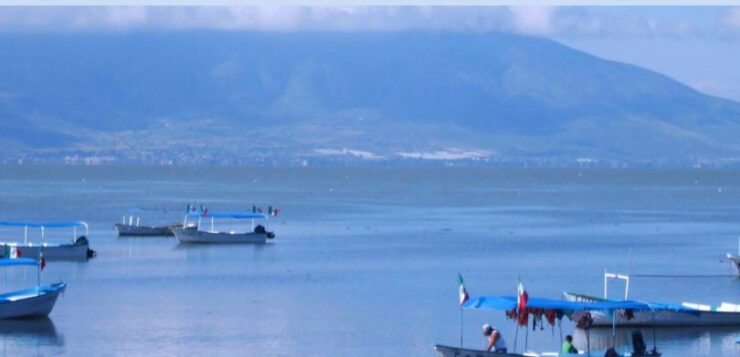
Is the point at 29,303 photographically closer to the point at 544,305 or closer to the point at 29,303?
the point at 29,303

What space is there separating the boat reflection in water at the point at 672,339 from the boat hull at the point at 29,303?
13.7 meters

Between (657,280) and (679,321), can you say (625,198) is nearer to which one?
(657,280)

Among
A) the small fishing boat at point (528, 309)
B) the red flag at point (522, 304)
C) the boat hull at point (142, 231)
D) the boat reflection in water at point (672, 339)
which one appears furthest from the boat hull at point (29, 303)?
the boat hull at point (142, 231)

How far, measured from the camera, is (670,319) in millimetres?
41031

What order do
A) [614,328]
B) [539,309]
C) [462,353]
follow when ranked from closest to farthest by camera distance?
[462,353]
[539,309]
[614,328]

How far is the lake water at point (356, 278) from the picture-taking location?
132ft

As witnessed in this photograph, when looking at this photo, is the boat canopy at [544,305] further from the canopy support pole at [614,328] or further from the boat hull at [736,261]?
the boat hull at [736,261]

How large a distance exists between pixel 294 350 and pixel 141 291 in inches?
519

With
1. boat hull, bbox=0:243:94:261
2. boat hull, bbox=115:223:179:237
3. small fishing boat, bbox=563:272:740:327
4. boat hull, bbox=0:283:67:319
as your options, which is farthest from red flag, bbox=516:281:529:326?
boat hull, bbox=115:223:179:237

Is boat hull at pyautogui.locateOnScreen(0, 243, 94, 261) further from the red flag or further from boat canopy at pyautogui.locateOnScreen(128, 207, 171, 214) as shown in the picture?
boat canopy at pyautogui.locateOnScreen(128, 207, 171, 214)

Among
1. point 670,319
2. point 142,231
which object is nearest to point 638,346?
point 670,319

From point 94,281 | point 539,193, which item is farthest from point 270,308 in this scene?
point 539,193

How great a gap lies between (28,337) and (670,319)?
1613 centimetres

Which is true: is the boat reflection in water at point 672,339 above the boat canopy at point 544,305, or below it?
below
